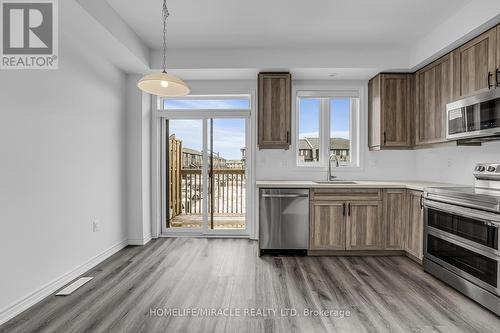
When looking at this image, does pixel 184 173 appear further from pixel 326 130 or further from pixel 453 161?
pixel 453 161

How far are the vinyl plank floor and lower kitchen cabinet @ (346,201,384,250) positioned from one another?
7.5 inches

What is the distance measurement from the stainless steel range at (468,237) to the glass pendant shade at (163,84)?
2.70 m

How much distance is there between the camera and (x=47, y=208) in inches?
91.8

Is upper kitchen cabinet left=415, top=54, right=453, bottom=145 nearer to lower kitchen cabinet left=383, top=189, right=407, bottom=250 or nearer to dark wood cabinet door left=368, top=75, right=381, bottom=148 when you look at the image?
dark wood cabinet door left=368, top=75, right=381, bottom=148

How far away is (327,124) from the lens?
4.05m

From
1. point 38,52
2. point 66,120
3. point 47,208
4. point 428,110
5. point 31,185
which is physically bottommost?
point 47,208

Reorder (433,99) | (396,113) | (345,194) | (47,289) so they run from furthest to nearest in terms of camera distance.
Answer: (396,113) → (345,194) → (433,99) → (47,289)

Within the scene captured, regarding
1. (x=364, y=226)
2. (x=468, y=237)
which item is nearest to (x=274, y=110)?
(x=364, y=226)

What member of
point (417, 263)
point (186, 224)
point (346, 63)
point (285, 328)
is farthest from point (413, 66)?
point (186, 224)

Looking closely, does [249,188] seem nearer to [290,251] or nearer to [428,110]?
[290,251]

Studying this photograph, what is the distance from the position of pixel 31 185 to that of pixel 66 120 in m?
0.74

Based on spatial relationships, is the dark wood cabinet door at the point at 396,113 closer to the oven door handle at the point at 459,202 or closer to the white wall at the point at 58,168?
the oven door handle at the point at 459,202

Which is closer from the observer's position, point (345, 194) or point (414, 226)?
point (414, 226)

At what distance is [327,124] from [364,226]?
1.62 m
